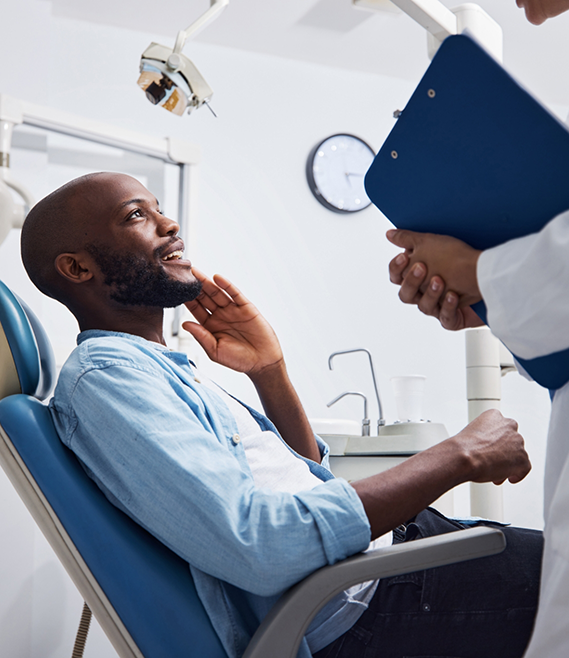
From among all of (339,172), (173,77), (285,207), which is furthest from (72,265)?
(339,172)

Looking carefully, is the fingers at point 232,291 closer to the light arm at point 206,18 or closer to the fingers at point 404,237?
the fingers at point 404,237

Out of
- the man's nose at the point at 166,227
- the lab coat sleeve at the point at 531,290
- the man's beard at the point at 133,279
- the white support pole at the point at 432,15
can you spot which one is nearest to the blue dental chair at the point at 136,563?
the lab coat sleeve at the point at 531,290

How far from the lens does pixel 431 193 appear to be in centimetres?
77

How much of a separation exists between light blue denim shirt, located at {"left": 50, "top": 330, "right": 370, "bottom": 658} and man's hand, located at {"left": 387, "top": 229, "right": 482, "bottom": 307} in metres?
0.28

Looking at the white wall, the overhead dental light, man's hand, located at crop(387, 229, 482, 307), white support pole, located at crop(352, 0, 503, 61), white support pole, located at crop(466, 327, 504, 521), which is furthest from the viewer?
the white wall

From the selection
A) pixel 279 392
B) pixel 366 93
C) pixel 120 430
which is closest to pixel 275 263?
pixel 366 93

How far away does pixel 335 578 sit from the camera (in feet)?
2.35

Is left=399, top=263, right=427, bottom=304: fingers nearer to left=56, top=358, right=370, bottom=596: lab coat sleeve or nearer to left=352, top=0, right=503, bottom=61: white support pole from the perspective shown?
left=56, top=358, right=370, bottom=596: lab coat sleeve

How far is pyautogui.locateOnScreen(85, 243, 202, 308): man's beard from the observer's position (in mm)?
1141

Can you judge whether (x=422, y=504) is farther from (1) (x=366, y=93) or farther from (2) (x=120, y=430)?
(1) (x=366, y=93)

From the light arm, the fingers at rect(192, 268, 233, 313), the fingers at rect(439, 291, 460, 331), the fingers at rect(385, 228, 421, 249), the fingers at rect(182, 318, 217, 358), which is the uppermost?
the light arm

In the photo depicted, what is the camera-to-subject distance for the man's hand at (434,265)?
2.49 ft

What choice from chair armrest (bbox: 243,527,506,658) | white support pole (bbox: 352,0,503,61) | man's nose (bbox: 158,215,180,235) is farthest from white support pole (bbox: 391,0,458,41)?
chair armrest (bbox: 243,527,506,658)

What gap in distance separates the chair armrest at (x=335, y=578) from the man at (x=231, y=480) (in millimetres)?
19
